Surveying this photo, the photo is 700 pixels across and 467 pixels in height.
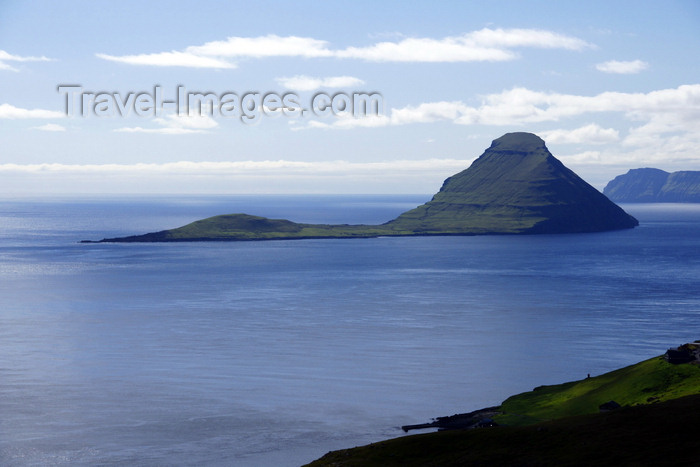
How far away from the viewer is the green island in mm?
64938

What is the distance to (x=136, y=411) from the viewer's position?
3760 inches

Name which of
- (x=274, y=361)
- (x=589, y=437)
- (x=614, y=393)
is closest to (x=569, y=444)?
(x=589, y=437)

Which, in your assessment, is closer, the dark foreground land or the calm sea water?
the dark foreground land

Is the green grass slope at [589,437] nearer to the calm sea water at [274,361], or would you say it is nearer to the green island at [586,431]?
the green island at [586,431]

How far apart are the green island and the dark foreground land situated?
0.08 m

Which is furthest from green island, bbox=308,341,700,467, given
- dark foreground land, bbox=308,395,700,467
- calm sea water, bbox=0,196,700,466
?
calm sea water, bbox=0,196,700,466

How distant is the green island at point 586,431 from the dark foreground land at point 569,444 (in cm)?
8

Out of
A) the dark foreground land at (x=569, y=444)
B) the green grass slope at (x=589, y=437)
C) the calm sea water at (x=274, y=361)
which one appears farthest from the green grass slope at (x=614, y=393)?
the calm sea water at (x=274, y=361)

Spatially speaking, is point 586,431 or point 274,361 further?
point 274,361

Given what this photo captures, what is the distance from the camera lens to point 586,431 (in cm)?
7081

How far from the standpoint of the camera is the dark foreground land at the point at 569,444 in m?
63.8

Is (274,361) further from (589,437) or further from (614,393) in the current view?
(589,437)

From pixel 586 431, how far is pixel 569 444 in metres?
3.38

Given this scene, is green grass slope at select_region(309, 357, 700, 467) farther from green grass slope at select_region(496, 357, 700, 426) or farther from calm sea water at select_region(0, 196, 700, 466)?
calm sea water at select_region(0, 196, 700, 466)
